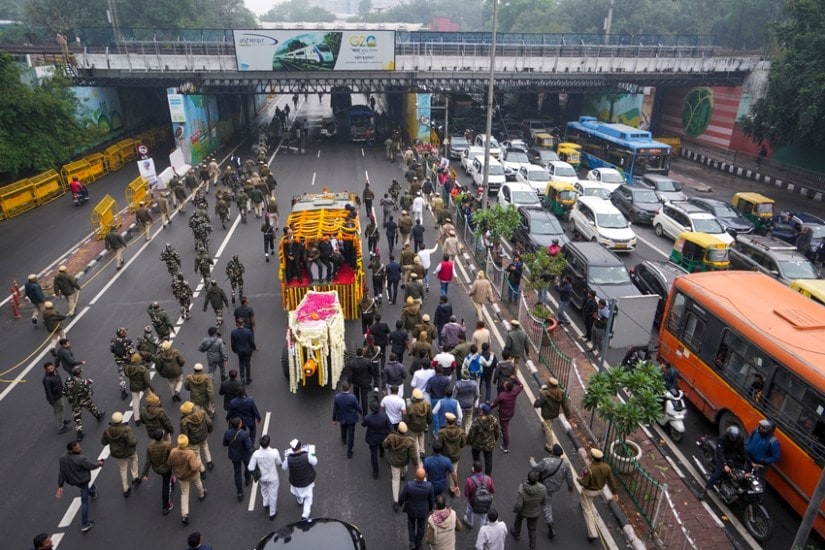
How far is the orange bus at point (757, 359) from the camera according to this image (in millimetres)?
8711

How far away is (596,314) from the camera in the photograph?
14570 millimetres

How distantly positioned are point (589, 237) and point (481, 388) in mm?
12637

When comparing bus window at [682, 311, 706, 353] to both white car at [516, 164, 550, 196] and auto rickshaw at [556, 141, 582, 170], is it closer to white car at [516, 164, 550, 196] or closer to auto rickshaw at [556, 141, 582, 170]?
white car at [516, 164, 550, 196]

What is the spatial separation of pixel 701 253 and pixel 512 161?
55.4 ft

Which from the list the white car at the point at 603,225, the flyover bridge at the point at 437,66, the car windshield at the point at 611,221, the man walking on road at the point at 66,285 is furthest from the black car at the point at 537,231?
the flyover bridge at the point at 437,66

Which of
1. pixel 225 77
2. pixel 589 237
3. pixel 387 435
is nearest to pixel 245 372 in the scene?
pixel 387 435

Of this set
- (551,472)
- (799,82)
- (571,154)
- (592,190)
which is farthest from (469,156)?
(551,472)

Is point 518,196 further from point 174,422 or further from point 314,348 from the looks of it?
point 174,422

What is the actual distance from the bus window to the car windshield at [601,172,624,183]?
20077 mm

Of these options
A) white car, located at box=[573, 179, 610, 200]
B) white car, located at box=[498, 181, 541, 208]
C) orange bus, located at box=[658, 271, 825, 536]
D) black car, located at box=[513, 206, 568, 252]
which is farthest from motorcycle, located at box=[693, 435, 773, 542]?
white car, located at box=[573, 179, 610, 200]

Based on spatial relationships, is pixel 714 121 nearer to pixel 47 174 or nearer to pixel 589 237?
pixel 589 237

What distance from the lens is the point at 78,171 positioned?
31000 millimetres

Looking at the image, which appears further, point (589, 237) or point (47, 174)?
point (47, 174)

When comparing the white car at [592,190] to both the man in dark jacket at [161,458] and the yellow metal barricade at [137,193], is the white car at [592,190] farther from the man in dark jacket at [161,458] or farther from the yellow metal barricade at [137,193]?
the man in dark jacket at [161,458]
